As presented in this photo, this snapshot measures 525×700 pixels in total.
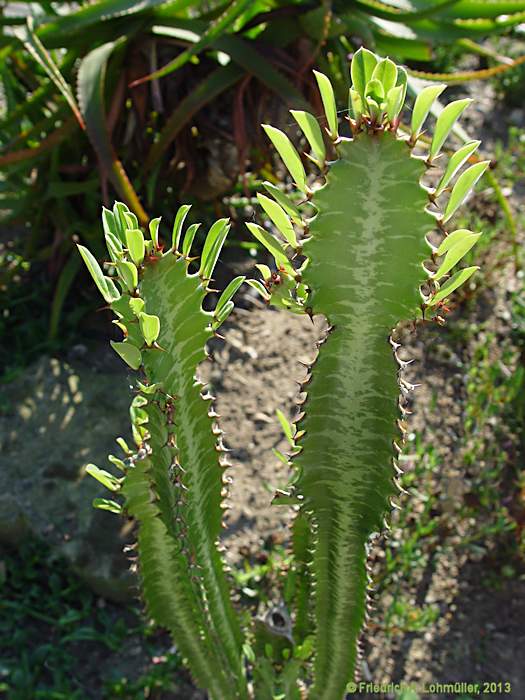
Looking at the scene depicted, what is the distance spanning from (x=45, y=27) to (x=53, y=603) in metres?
1.56

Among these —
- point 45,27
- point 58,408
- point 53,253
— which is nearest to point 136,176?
point 53,253

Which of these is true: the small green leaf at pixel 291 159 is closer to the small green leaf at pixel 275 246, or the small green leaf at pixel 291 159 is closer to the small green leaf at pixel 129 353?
the small green leaf at pixel 275 246

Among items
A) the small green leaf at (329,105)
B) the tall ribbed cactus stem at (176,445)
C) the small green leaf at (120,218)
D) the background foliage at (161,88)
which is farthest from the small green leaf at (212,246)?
the background foliage at (161,88)

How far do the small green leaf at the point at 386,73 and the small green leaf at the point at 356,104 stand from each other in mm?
24

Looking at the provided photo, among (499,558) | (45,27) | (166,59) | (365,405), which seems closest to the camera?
(365,405)

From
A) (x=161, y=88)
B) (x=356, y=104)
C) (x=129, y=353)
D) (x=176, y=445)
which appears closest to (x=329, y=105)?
(x=356, y=104)

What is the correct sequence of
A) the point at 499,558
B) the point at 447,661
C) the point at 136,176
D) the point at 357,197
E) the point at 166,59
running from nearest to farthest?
the point at 357,197 < the point at 447,661 < the point at 499,558 < the point at 166,59 < the point at 136,176

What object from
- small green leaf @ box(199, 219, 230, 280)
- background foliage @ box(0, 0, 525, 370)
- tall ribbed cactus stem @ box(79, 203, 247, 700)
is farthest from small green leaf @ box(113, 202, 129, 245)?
background foliage @ box(0, 0, 525, 370)

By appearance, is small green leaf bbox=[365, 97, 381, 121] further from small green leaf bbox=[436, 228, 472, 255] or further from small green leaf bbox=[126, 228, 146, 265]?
small green leaf bbox=[126, 228, 146, 265]

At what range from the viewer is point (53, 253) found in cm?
243

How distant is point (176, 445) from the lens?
1.03 m

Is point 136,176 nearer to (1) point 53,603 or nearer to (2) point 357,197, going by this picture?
(1) point 53,603

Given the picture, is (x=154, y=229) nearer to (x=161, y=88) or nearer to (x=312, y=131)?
(x=312, y=131)

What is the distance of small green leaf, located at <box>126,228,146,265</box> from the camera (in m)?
0.85
